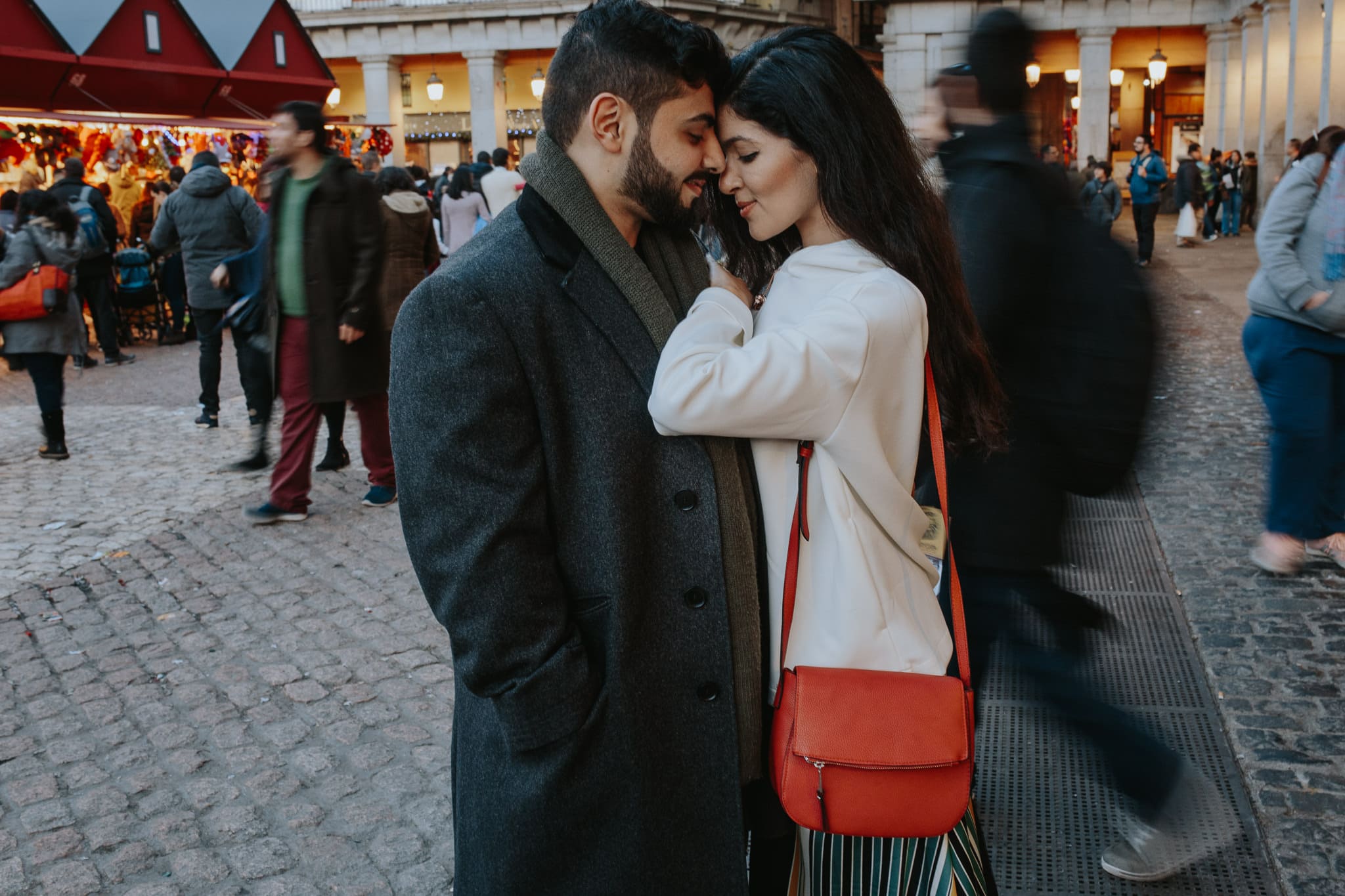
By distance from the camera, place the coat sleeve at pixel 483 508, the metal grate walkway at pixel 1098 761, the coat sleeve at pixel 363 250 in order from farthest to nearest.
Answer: the coat sleeve at pixel 363 250
the metal grate walkway at pixel 1098 761
the coat sleeve at pixel 483 508

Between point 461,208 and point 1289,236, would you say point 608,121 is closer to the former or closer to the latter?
point 1289,236

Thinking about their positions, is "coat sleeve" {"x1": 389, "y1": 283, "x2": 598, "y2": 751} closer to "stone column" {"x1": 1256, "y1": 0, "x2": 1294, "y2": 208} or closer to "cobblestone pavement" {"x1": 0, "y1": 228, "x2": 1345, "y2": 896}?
"cobblestone pavement" {"x1": 0, "y1": 228, "x2": 1345, "y2": 896}

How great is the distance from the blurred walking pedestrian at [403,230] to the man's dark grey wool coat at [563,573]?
6586 millimetres

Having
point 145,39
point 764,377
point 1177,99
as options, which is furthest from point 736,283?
point 1177,99

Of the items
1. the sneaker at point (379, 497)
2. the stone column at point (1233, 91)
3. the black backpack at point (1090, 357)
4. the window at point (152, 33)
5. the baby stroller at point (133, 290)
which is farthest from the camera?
the stone column at point (1233, 91)

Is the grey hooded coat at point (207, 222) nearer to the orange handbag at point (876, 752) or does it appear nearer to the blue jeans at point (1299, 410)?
the blue jeans at point (1299, 410)

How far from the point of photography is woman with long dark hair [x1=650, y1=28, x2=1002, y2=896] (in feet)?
6.33

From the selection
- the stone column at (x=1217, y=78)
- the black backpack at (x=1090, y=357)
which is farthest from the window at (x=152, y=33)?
the stone column at (x=1217, y=78)

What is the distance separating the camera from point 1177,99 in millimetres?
40500

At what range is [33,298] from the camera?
885 centimetres

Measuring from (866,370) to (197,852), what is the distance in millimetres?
2662

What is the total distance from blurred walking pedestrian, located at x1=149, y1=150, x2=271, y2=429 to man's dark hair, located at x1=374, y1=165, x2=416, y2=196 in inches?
64.4

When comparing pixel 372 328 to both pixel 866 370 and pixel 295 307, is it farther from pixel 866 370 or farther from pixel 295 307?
pixel 866 370

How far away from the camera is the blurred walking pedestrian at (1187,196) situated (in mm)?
Answer: 23562
